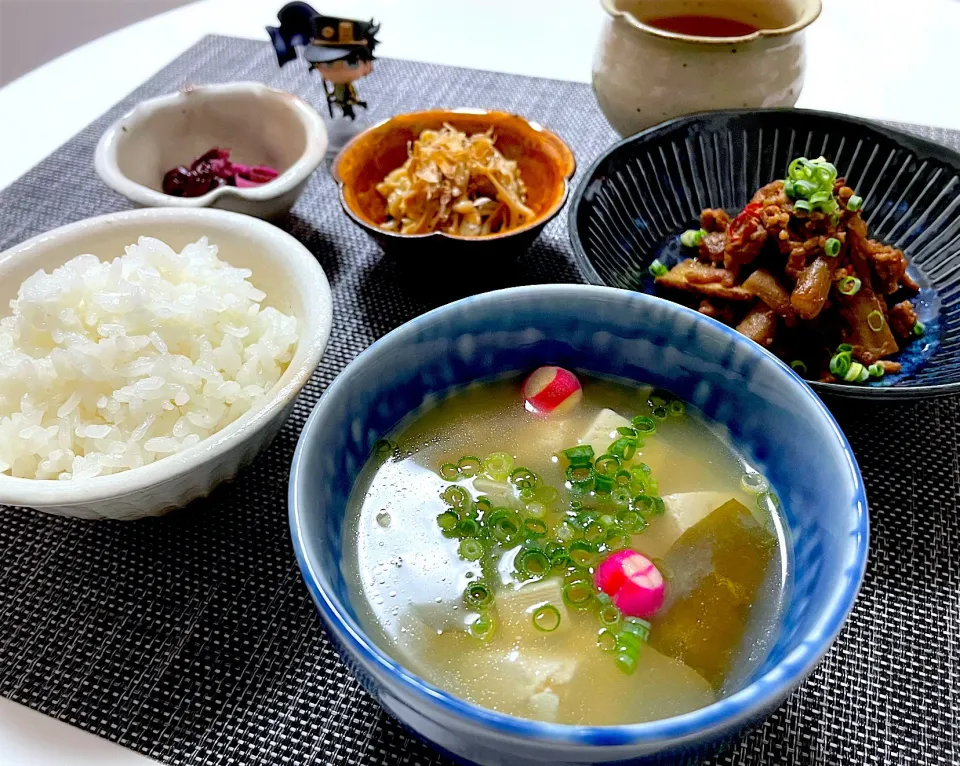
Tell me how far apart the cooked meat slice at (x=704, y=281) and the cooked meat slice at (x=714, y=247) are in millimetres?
17

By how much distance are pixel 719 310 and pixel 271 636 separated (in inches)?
39.2

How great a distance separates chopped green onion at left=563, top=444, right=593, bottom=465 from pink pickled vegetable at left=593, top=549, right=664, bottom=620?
0.17 m

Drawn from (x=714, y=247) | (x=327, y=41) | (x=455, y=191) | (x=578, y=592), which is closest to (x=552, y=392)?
(x=578, y=592)

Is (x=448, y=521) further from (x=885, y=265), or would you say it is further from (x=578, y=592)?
(x=885, y=265)

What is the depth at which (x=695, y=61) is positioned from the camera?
5.46 feet

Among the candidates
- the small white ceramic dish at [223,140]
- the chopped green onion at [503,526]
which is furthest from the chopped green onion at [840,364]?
the small white ceramic dish at [223,140]

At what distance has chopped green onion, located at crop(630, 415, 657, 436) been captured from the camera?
1.13 meters

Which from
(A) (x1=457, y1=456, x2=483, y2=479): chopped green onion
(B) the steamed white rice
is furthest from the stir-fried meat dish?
(B) the steamed white rice

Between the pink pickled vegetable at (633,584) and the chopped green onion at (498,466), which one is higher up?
the pink pickled vegetable at (633,584)

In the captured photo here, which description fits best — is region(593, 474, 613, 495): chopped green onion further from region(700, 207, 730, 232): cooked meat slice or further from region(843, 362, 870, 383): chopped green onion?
region(700, 207, 730, 232): cooked meat slice

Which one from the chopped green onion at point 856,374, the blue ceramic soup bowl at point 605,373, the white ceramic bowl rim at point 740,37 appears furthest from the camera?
the white ceramic bowl rim at point 740,37

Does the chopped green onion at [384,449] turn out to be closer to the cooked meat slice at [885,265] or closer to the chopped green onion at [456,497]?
the chopped green onion at [456,497]

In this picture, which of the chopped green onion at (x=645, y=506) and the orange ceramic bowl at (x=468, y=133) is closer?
the chopped green onion at (x=645, y=506)

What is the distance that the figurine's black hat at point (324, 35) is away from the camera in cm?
191
